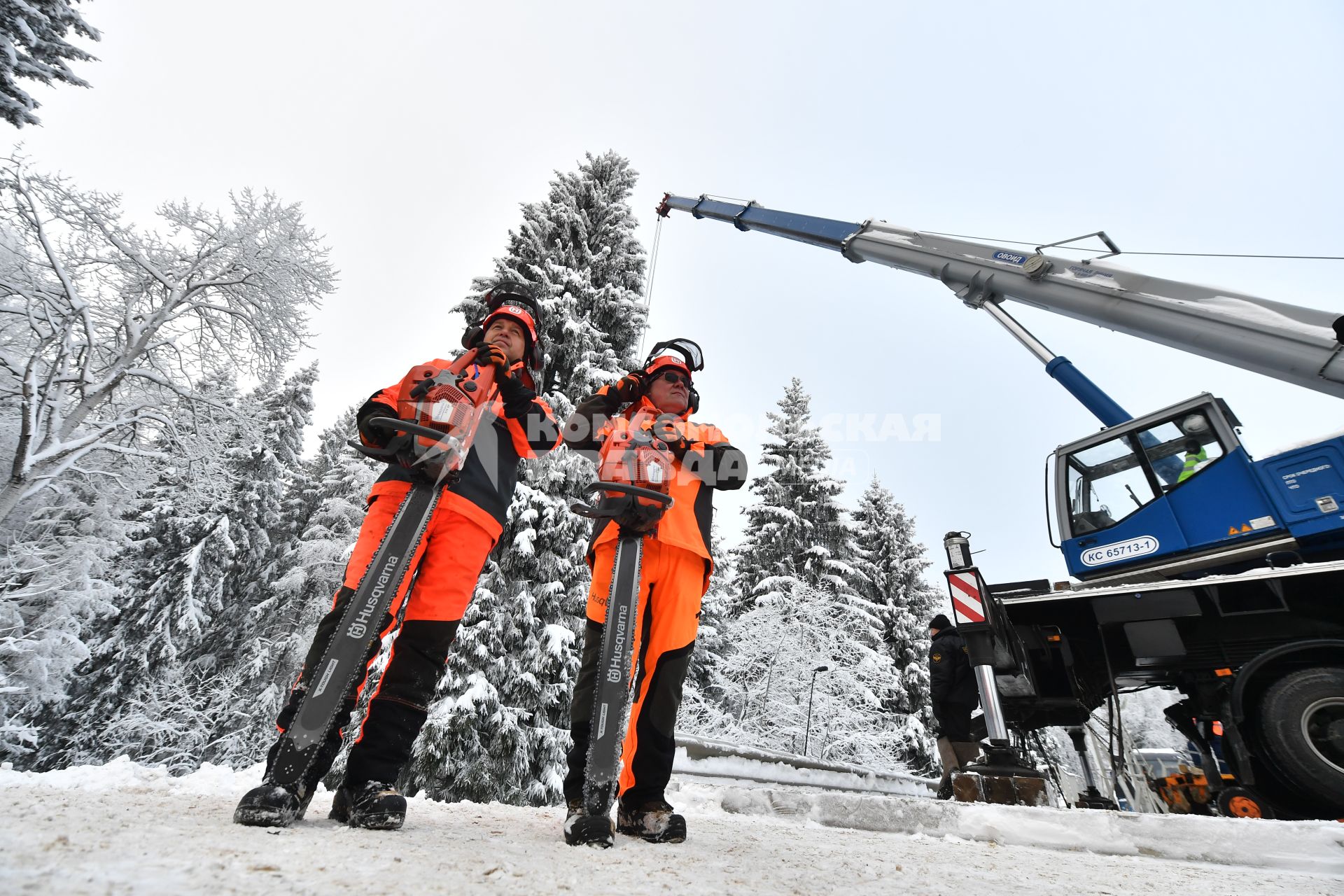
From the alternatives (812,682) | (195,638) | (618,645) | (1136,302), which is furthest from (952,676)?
(195,638)

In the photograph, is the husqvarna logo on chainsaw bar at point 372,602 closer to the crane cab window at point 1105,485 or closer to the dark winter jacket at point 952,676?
the dark winter jacket at point 952,676

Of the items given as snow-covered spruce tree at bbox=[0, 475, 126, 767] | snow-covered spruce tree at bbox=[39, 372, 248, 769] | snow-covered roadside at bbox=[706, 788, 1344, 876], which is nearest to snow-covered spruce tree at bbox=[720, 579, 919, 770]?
snow-covered roadside at bbox=[706, 788, 1344, 876]

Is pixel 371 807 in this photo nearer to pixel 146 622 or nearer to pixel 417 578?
pixel 417 578

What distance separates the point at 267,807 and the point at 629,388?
2.44 m

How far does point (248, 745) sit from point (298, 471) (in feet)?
35.6

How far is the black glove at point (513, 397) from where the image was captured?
2.91m

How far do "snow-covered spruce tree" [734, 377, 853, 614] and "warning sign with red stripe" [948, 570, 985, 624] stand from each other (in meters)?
12.0

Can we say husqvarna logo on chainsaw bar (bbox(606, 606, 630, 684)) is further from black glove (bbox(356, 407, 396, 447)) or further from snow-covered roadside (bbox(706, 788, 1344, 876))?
snow-covered roadside (bbox(706, 788, 1344, 876))

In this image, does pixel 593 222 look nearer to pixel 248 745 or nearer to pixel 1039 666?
pixel 1039 666

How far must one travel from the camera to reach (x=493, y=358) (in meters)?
2.82

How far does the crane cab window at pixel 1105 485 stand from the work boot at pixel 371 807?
711 centimetres

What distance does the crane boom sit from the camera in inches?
198

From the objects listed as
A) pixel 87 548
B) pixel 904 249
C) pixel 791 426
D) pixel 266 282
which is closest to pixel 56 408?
pixel 266 282

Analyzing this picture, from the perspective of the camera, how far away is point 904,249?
371 inches
